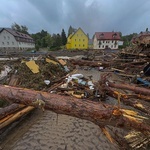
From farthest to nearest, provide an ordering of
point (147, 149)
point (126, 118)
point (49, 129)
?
point (49, 129)
point (147, 149)
point (126, 118)

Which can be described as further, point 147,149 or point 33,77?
point 33,77

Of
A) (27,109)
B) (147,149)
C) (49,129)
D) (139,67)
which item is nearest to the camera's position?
(147,149)

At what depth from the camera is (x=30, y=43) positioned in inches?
2034

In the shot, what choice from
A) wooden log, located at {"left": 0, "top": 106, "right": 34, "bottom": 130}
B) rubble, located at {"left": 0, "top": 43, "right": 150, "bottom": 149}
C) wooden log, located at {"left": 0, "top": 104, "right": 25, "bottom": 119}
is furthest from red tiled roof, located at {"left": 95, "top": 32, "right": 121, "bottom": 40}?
wooden log, located at {"left": 0, "top": 104, "right": 25, "bottom": 119}

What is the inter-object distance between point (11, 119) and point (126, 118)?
128 inches

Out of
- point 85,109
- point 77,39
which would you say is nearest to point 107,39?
point 77,39

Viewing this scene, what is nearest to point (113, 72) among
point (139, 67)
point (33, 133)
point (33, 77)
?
point (139, 67)

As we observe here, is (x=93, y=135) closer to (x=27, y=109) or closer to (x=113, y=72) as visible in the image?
(x=27, y=109)

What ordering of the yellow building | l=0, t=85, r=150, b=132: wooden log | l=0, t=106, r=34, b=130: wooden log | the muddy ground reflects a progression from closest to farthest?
l=0, t=85, r=150, b=132: wooden log → the muddy ground → l=0, t=106, r=34, b=130: wooden log → the yellow building

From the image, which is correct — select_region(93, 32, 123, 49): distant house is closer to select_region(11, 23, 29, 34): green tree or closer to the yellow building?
the yellow building

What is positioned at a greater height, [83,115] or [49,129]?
[83,115]

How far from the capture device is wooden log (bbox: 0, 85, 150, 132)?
198cm

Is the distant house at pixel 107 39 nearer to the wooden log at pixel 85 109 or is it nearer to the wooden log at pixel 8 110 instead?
the wooden log at pixel 8 110

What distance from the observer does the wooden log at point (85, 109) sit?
1978 millimetres
